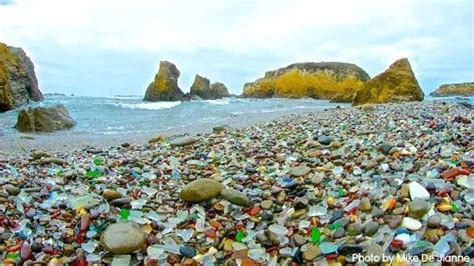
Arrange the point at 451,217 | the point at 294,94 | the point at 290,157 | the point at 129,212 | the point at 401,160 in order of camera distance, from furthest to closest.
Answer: the point at 294,94
the point at 290,157
the point at 401,160
the point at 129,212
the point at 451,217

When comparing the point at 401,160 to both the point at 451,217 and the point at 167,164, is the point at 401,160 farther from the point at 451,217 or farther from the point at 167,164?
the point at 167,164

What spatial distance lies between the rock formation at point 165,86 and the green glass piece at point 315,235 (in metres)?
39.8

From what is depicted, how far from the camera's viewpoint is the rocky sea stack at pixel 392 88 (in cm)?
1784

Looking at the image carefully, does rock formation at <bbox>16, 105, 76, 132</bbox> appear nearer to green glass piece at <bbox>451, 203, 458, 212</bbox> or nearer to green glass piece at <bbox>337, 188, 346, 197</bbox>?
green glass piece at <bbox>337, 188, 346, 197</bbox>

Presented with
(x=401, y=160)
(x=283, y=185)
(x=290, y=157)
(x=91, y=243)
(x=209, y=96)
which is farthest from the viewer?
(x=209, y=96)

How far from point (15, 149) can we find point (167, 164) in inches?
210

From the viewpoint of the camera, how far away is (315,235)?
2641mm

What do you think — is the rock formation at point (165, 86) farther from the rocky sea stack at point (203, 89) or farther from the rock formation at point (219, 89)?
the rock formation at point (219, 89)

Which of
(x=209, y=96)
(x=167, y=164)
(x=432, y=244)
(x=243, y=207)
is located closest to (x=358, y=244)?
(x=432, y=244)

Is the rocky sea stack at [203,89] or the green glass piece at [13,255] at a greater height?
the rocky sea stack at [203,89]

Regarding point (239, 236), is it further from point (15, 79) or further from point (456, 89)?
point (456, 89)

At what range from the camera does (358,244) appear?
2.44 meters

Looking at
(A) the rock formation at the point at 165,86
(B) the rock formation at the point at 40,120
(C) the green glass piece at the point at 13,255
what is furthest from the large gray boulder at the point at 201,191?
(A) the rock formation at the point at 165,86

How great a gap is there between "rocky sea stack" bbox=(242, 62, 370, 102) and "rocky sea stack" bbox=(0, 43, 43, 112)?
35411 mm
